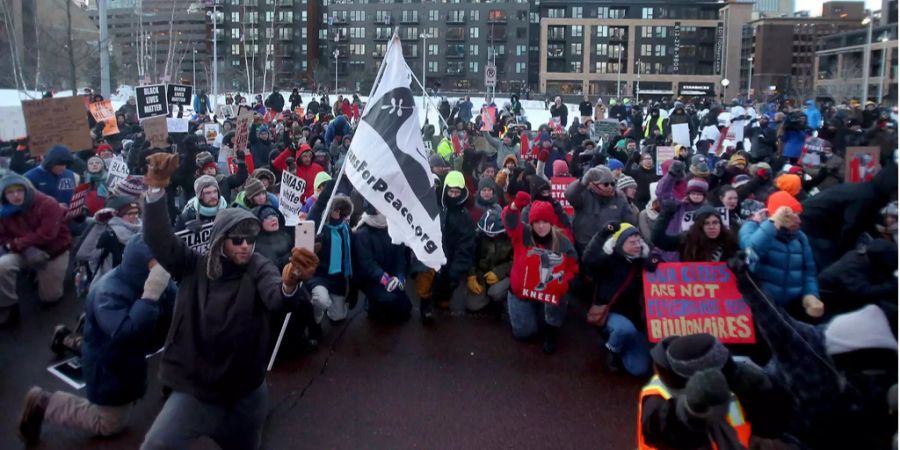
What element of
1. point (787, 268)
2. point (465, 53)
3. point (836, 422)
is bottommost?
point (836, 422)

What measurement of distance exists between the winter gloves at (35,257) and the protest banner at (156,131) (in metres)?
4.80

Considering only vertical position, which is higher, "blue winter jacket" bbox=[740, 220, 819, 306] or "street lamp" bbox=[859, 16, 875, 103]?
"street lamp" bbox=[859, 16, 875, 103]

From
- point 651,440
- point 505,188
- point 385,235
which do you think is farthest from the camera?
point 505,188

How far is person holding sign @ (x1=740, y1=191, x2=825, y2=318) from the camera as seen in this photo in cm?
572

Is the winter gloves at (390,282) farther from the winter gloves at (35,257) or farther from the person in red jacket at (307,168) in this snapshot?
the person in red jacket at (307,168)

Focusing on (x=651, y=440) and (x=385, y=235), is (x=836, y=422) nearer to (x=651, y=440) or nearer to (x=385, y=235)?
Result: (x=651, y=440)

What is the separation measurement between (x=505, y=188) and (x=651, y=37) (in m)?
91.6

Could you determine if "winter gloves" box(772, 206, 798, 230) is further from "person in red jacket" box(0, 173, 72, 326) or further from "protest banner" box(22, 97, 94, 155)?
"protest banner" box(22, 97, 94, 155)

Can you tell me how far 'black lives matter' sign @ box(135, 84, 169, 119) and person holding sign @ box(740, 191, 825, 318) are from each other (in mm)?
10884

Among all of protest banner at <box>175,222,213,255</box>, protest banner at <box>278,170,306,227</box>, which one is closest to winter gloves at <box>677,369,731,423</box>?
protest banner at <box>175,222,213,255</box>

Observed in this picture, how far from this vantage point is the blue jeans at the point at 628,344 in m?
6.33

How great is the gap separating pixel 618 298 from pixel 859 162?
327 centimetres

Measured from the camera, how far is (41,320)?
24.9ft

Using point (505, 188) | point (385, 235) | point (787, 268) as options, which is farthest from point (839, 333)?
point (505, 188)
